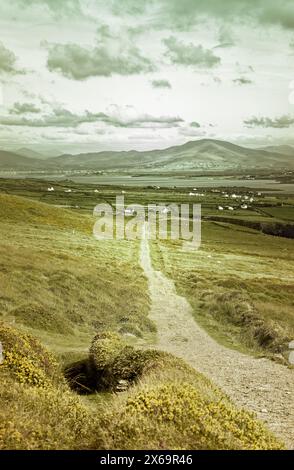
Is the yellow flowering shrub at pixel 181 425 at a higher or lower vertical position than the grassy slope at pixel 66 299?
higher

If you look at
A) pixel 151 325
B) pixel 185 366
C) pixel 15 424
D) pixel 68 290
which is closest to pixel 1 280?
pixel 68 290

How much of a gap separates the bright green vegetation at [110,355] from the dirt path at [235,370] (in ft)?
4.68

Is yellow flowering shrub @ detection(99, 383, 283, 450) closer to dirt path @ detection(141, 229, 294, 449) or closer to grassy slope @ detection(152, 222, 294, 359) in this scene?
dirt path @ detection(141, 229, 294, 449)

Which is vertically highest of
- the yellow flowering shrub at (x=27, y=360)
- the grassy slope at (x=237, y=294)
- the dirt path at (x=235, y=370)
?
the yellow flowering shrub at (x=27, y=360)

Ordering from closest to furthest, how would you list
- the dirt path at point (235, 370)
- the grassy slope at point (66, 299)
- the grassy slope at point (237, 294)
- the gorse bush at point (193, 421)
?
the gorse bush at point (193, 421) → the dirt path at point (235, 370) → the grassy slope at point (66, 299) → the grassy slope at point (237, 294)

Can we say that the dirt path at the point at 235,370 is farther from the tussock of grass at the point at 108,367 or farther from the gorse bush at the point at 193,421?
the tussock of grass at the point at 108,367

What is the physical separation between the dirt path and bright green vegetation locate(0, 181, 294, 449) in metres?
1.43

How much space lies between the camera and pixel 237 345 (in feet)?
82.5

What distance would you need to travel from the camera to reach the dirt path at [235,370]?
14.0 meters

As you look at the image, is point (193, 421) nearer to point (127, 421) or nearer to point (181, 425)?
point (181, 425)

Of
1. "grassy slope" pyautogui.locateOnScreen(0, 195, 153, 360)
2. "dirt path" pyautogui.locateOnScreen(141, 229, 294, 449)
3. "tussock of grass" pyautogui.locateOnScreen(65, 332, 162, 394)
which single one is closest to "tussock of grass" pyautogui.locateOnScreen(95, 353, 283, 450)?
"dirt path" pyautogui.locateOnScreen(141, 229, 294, 449)

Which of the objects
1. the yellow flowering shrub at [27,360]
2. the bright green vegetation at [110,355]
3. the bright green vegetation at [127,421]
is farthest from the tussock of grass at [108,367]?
the bright green vegetation at [127,421]

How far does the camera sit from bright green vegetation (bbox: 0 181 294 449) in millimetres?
7613

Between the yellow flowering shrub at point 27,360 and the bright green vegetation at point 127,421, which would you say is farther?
the yellow flowering shrub at point 27,360
